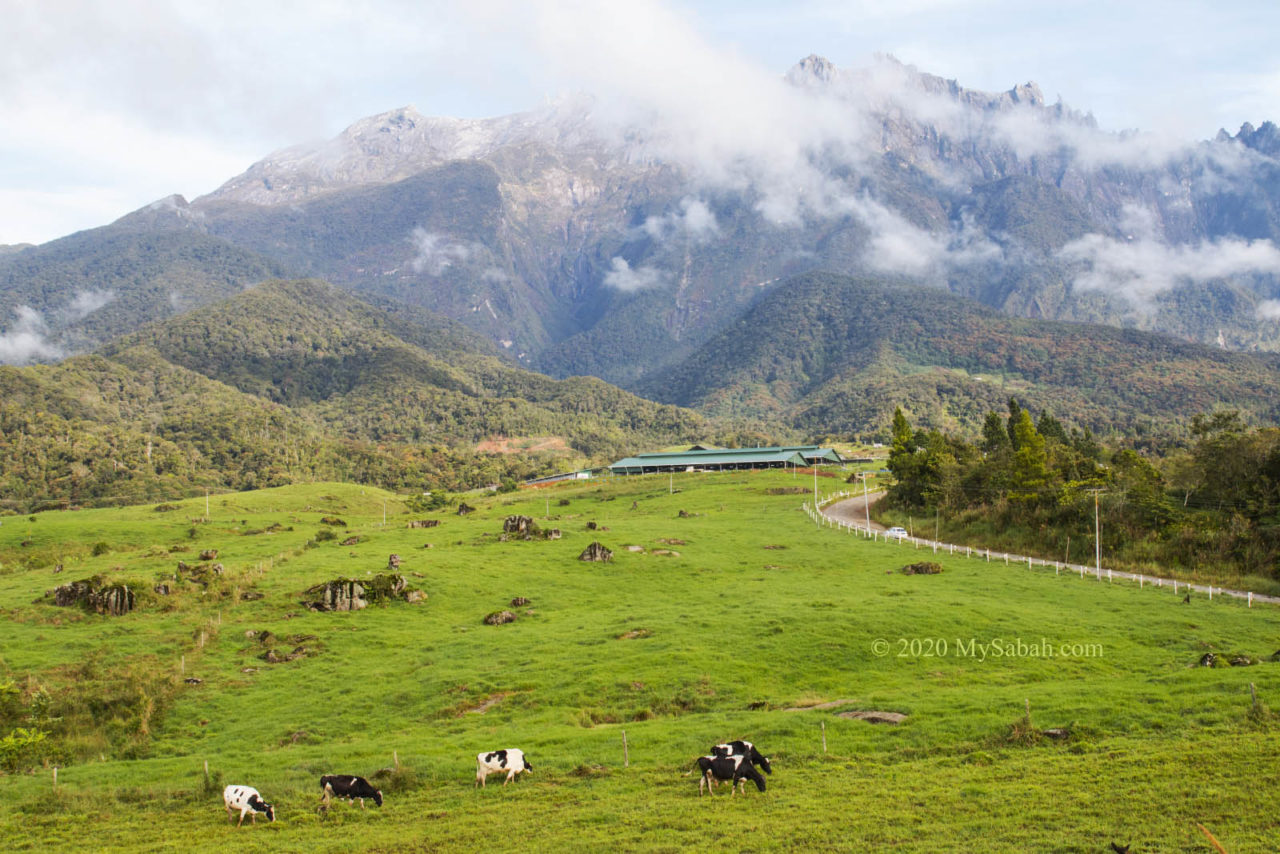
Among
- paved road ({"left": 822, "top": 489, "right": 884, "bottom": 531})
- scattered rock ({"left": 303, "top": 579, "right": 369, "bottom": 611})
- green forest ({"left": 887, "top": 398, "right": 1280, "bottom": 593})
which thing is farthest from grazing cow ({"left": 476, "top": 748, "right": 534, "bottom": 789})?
paved road ({"left": 822, "top": 489, "right": 884, "bottom": 531})

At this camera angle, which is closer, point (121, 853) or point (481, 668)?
point (121, 853)

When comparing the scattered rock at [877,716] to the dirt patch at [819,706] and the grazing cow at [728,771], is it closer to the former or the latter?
the dirt patch at [819,706]

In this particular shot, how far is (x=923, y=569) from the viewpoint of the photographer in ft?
191

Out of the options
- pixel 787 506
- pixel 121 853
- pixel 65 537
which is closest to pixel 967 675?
pixel 121 853

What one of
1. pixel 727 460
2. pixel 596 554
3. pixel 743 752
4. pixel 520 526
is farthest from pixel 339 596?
pixel 727 460

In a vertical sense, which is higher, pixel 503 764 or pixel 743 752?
pixel 743 752

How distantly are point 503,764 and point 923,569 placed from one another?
→ 42482 millimetres

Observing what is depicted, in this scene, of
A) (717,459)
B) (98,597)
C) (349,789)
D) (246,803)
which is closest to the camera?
(246,803)

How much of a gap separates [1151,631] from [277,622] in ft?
147

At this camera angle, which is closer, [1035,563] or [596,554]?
[596,554]

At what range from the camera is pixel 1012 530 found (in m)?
73.6

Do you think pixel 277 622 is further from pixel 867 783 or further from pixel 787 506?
pixel 787 506

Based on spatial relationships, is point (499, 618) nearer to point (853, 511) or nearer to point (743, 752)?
point (743, 752)

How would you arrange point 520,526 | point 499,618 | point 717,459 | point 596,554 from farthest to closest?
1. point 717,459
2. point 520,526
3. point 596,554
4. point 499,618
